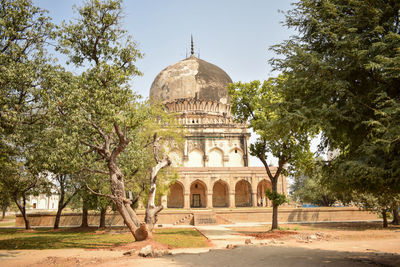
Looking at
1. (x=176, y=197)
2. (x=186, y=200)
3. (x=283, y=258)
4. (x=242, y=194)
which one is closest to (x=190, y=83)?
(x=176, y=197)

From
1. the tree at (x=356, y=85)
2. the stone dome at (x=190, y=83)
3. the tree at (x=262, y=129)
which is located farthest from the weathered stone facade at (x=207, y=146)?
the tree at (x=356, y=85)

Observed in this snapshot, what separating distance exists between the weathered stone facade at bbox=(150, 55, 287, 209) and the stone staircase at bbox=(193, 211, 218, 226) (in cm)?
446

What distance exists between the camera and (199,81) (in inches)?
1693

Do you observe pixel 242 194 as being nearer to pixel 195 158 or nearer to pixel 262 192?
pixel 262 192

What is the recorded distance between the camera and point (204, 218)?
78.5ft

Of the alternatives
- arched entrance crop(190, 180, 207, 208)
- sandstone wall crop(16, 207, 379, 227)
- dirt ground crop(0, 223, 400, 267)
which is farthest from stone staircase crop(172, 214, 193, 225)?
dirt ground crop(0, 223, 400, 267)

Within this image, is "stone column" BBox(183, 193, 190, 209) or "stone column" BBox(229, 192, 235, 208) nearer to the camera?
"stone column" BBox(183, 193, 190, 209)

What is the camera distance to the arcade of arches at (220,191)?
31.3m

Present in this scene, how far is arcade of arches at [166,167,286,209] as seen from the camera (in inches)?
1231

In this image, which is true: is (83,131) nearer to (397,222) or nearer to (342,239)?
(342,239)

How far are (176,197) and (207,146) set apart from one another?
7.33m

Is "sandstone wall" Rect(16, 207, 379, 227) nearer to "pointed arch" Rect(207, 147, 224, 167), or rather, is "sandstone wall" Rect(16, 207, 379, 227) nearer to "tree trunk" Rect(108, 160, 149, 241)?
"pointed arch" Rect(207, 147, 224, 167)

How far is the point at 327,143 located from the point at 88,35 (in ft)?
29.4

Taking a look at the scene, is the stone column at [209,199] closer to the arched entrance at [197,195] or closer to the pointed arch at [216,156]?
the arched entrance at [197,195]
